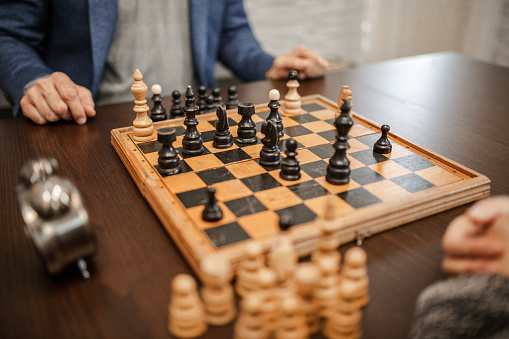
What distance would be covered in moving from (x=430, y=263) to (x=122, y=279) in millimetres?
616

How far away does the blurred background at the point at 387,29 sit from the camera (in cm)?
434

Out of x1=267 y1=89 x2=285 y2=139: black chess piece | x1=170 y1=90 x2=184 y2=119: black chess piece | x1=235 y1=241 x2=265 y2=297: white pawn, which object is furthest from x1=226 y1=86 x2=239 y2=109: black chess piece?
x1=235 y1=241 x2=265 y2=297: white pawn

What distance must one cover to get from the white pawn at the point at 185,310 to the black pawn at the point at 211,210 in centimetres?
25

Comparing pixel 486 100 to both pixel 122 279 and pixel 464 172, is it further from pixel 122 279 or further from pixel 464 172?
pixel 122 279

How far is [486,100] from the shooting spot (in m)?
1.88

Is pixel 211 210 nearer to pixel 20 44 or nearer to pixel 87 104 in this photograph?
pixel 87 104

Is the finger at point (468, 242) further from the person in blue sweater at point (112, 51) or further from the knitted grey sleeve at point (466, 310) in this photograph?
the person in blue sweater at point (112, 51)

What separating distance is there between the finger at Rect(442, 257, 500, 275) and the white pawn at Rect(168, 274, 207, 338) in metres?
0.46

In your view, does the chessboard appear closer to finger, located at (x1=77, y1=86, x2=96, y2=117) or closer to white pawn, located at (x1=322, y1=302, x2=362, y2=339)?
white pawn, located at (x1=322, y1=302, x2=362, y2=339)

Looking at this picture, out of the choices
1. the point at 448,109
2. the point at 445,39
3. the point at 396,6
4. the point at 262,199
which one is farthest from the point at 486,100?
the point at 445,39

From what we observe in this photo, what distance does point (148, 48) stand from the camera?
7.66ft

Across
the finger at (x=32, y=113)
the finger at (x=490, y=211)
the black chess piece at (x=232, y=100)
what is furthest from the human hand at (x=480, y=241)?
the finger at (x=32, y=113)

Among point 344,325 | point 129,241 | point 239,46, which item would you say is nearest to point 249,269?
point 344,325

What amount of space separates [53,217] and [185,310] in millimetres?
292
